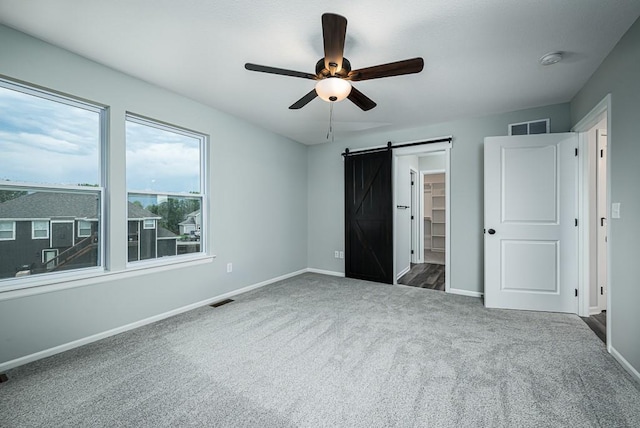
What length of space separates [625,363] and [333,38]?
308 centimetres

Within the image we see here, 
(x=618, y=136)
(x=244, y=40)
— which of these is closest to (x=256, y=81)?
(x=244, y=40)

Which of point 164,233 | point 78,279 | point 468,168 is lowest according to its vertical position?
point 78,279

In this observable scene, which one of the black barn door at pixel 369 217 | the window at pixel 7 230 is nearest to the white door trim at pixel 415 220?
the black barn door at pixel 369 217

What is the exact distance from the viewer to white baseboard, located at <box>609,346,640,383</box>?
183 cm

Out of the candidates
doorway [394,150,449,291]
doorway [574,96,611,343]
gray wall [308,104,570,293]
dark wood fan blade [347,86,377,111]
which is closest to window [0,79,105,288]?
dark wood fan blade [347,86,377,111]

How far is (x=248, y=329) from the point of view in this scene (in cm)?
264

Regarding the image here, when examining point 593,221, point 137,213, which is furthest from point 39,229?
point 593,221

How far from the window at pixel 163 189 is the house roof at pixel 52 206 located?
12.6 inches

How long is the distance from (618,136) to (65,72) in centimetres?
449

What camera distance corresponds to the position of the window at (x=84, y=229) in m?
2.42

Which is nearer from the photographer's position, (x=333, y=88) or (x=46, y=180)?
(x=333, y=88)

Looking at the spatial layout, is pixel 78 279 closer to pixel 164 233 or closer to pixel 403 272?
pixel 164 233

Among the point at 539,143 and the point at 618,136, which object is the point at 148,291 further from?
the point at 539,143

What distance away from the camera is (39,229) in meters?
2.22
